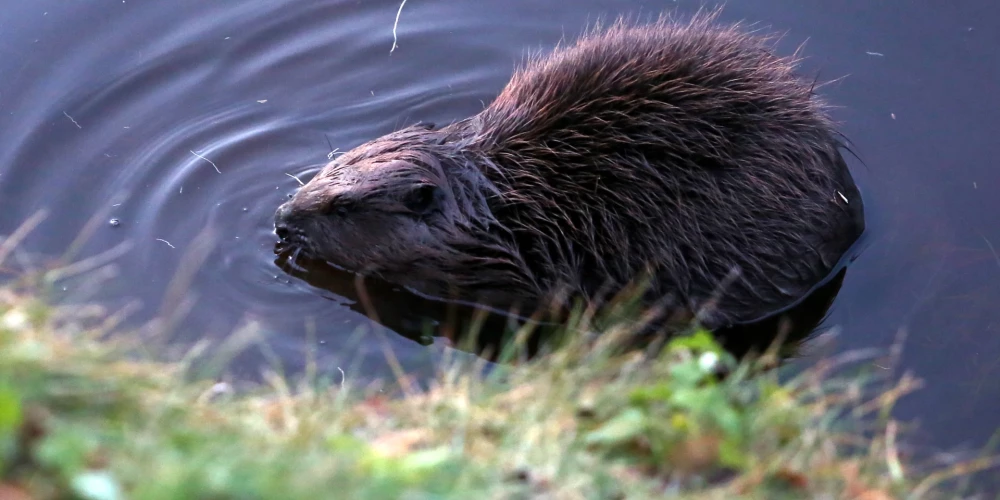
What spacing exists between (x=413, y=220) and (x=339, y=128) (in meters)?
1.04

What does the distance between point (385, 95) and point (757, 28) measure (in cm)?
197

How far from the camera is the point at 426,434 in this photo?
2.23 m

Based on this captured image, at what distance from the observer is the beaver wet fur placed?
3711mm

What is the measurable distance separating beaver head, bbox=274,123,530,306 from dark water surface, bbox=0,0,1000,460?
0.84ft

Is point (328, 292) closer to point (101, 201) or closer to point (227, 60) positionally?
point (101, 201)

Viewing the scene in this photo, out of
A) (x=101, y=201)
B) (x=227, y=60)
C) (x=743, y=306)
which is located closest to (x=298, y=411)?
(x=743, y=306)

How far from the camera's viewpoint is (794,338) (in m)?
4.04

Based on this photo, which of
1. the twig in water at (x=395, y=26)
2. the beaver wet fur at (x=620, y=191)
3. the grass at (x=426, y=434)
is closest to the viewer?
the grass at (x=426, y=434)

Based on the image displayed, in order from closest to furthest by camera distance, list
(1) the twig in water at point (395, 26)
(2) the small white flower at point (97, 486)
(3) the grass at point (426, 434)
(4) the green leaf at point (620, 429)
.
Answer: (2) the small white flower at point (97, 486), (3) the grass at point (426, 434), (4) the green leaf at point (620, 429), (1) the twig in water at point (395, 26)

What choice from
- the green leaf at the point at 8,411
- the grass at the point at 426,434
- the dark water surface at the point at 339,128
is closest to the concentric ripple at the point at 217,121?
the dark water surface at the point at 339,128

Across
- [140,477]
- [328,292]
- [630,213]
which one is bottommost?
[328,292]

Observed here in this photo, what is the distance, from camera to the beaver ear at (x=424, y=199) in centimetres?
399

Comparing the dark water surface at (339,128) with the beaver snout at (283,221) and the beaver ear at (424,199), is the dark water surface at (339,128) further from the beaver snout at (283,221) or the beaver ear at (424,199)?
the beaver ear at (424,199)

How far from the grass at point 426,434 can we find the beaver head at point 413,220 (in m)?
1.38
